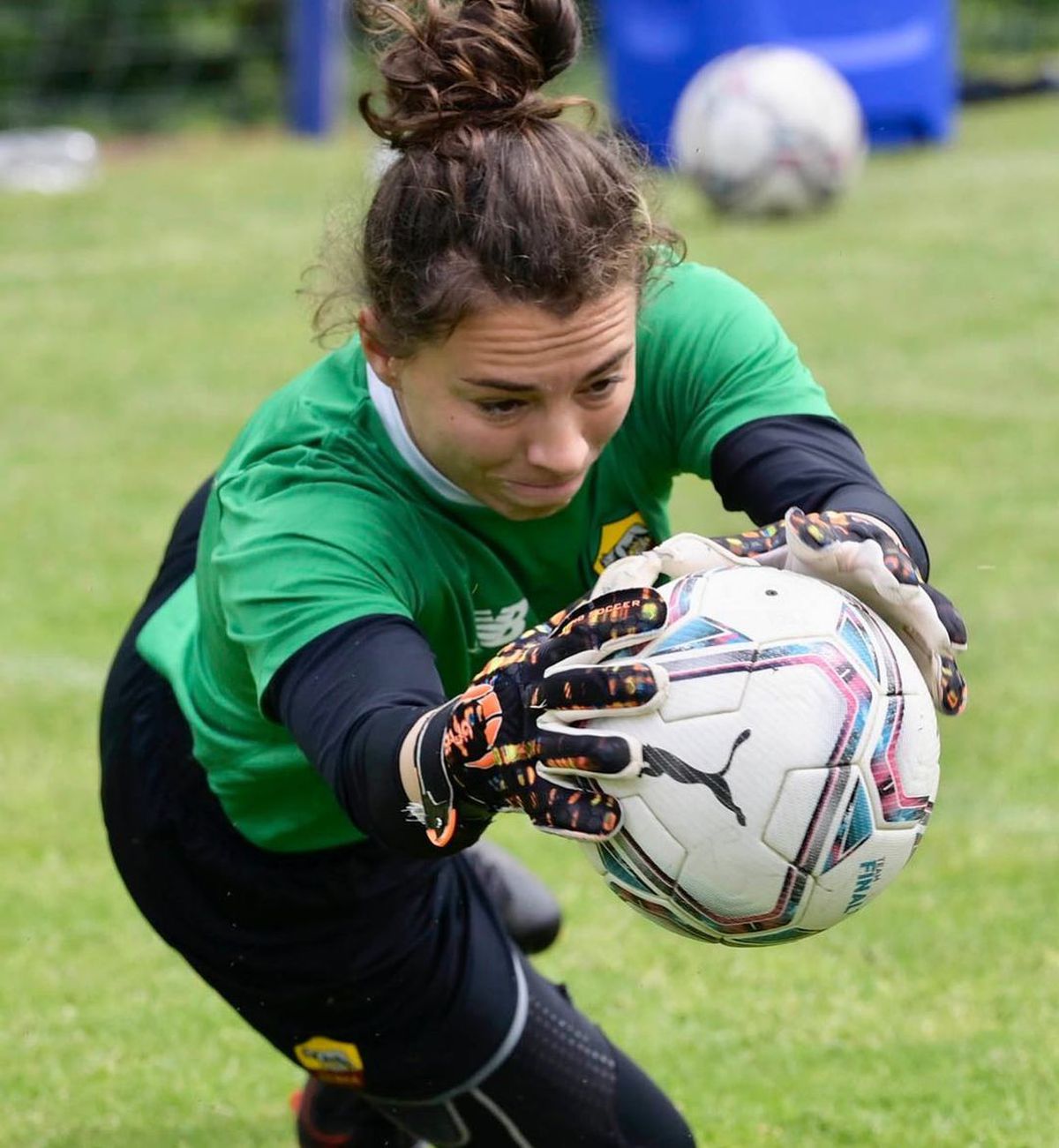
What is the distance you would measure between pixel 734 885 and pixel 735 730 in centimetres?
21

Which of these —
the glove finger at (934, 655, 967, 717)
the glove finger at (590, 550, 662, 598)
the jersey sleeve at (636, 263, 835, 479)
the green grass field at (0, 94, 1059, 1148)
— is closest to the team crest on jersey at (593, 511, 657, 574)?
the jersey sleeve at (636, 263, 835, 479)

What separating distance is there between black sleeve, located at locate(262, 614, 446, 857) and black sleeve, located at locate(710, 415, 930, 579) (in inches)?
23.4

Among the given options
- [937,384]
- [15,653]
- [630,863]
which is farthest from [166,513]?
[630,863]

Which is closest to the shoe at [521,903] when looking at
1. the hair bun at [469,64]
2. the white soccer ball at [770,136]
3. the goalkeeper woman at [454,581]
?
the goalkeeper woman at [454,581]

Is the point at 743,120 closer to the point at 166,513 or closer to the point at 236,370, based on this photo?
the point at 236,370

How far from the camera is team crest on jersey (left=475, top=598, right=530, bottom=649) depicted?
3119mm

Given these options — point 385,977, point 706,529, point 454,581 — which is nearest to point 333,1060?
point 385,977

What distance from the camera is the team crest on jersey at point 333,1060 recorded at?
344cm

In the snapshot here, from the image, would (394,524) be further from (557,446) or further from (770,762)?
(770,762)

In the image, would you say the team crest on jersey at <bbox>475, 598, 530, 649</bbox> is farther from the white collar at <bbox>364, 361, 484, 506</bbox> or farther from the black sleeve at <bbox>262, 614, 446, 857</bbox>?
the black sleeve at <bbox>262, 614, 446, 857</bbox>

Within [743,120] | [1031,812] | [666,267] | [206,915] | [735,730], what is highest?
[666,267]

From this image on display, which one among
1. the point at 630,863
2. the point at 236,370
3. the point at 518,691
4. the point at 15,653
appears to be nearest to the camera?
the point at 518,691

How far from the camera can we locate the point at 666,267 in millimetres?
3121

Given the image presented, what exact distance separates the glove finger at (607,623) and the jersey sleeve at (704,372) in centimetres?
62
